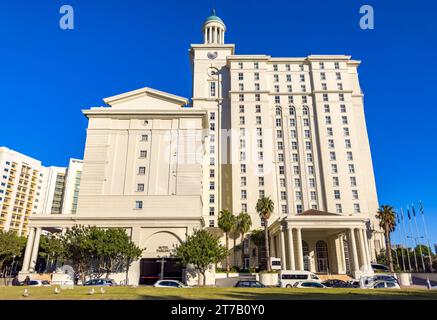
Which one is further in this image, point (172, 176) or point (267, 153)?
point (267, 153)

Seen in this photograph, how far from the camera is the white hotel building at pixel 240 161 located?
151 feet

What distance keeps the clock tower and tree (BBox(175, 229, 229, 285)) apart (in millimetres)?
24902

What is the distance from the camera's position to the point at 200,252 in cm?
3938

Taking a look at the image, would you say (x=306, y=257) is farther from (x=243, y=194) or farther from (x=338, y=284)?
(x=338, y=284)

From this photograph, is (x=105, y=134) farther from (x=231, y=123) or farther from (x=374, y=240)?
(x=374, y=240)

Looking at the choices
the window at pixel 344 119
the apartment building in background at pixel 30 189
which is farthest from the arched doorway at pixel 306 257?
the apartment building in background at pixel 30 189

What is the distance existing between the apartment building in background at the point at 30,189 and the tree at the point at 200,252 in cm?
9228

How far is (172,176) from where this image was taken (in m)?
48.6

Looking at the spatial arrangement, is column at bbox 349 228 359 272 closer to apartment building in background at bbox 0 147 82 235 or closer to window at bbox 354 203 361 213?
window at bbox 354 203 361 213

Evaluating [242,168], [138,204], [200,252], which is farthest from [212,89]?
[200,252]

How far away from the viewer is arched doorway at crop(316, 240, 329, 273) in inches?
2302

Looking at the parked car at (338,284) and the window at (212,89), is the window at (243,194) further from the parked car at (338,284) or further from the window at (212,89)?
the parked car at (338,284)
